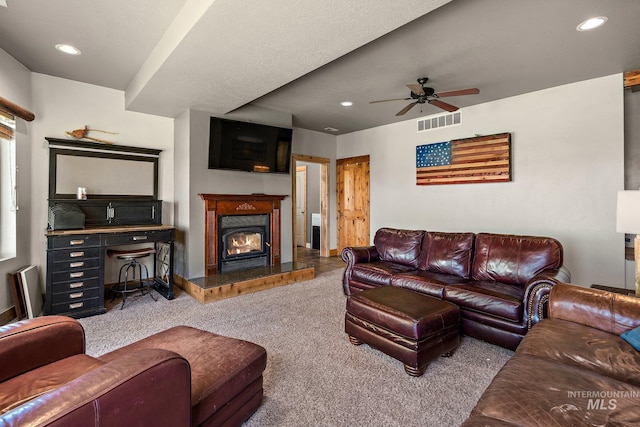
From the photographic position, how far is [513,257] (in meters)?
2.95

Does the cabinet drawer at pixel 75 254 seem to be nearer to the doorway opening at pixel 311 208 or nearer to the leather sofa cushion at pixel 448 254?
the leather sofa cushion at pixel 448 254

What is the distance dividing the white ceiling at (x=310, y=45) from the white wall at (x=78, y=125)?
182mm

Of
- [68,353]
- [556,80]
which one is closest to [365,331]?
[68,353]

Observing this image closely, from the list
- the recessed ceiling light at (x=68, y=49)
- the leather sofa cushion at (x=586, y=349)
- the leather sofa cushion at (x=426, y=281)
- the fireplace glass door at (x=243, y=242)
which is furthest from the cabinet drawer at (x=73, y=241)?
the leather sofa cushion at (x=586, y=349)

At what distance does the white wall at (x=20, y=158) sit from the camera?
2.98 metres

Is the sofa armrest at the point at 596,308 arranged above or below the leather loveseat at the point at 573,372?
above

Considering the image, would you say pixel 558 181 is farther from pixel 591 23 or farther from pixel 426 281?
pixel 426 281

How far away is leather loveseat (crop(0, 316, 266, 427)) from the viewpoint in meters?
0.88

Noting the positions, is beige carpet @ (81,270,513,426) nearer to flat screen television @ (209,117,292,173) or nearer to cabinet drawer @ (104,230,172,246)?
cabinet drawer @ (104,230,172,246)

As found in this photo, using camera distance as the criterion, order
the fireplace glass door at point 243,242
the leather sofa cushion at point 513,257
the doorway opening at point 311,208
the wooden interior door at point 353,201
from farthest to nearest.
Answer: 1. the doorway opening at point 311,208
2. the wooden interior door at point 353,201
3. the fireplace glass door at point 243,242
4. the leather sofa cushion at point 513,257

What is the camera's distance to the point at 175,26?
244 cm

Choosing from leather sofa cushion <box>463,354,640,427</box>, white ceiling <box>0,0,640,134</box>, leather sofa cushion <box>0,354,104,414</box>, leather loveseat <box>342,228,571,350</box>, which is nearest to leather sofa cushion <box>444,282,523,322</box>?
leather loveseat <box>342,228,571,350</box>

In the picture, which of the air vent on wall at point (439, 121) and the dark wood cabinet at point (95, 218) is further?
the air vent on wall at point (439, 121)

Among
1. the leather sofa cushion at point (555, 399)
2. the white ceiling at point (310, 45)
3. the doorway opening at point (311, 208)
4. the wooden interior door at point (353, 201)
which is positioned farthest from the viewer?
the doorway opening at point (311, 208)
